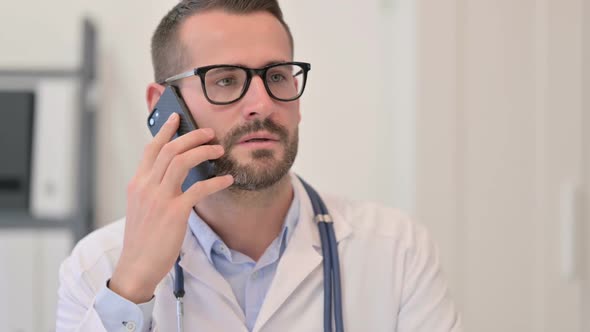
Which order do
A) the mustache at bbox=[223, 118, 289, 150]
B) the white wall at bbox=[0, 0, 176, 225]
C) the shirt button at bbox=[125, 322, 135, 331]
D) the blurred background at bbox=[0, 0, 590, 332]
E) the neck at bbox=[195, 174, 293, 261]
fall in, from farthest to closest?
the white wall at bbox=[0, 0, 176, 225]
the blurred background at bbox=[0, 0, 590, 332]
the neck at bbox=[195, 174, 293, 261]
the mustache at bbox=[223, 118, 289, 150]
the shirt button at bbox=[125, 322, 135, 331]

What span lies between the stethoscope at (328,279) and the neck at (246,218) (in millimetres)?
103

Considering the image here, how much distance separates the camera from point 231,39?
1096mm

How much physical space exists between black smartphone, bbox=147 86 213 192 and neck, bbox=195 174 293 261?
89 millimetres

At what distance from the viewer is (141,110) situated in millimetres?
1912

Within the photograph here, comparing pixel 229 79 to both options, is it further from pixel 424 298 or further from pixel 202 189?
pixel 424 298

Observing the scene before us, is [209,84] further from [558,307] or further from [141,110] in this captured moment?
[558,307]

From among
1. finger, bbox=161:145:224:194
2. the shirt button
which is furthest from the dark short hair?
the shirt button

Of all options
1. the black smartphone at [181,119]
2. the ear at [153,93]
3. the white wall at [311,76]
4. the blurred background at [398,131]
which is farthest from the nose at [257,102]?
the white wall at [311,76]

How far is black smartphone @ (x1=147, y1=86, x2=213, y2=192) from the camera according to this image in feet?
3.51

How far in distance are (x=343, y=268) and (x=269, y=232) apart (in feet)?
0.57

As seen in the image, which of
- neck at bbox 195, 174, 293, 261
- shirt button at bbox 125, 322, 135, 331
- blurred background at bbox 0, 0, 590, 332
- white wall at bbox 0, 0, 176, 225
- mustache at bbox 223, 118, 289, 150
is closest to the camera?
shirt button at bbox 125, 322, 135, 331

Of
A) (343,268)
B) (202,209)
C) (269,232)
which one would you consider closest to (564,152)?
(343,268)

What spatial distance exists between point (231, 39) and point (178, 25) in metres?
0.16

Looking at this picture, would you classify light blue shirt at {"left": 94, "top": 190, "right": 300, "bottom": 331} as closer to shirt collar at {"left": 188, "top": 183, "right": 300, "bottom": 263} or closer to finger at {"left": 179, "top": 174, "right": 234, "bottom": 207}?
shirt collar at {"left": 188, "top": 183, "right": 300, "bottom": 263}
